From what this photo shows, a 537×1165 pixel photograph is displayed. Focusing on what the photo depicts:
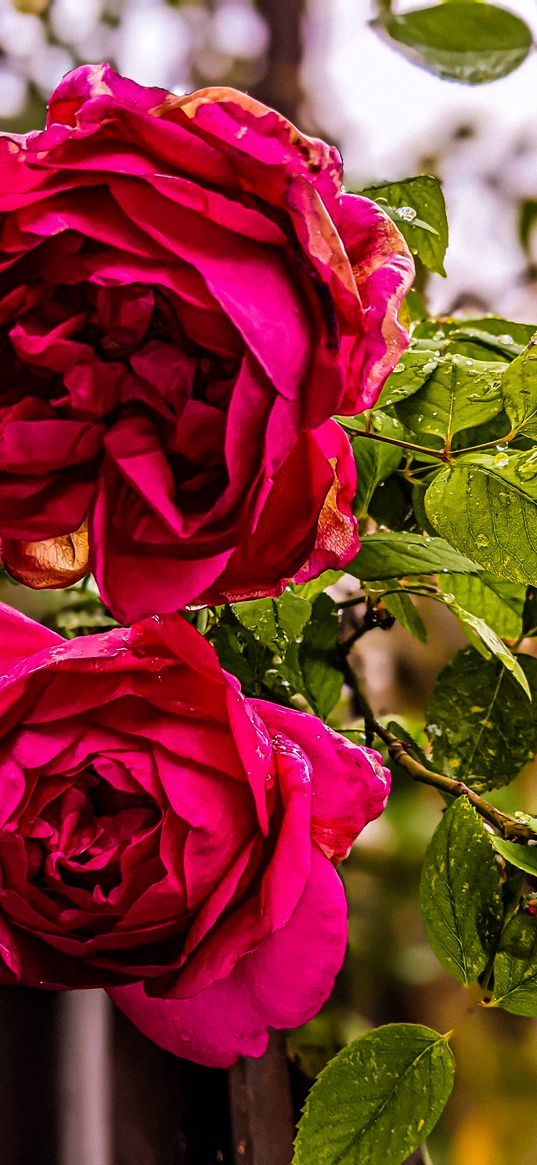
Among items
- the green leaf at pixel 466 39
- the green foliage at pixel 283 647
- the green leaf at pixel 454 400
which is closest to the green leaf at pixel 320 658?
the green foliage at pixel 283 647

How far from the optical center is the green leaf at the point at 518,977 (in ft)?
0.97

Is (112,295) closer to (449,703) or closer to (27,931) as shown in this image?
(27,931)

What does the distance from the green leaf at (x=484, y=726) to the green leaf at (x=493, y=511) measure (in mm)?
152

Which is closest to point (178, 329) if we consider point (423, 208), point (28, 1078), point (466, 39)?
point (423, 208)

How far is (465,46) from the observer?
1.86ft

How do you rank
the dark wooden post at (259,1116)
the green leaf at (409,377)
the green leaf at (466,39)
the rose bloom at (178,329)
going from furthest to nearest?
1. the green leaf at (466,39)
2. the dark wooden post at (259,1116)
3. the green leaf at (409,377)
4. the rose bloom at (178,329)

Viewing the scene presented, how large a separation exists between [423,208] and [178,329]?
194 millimetres

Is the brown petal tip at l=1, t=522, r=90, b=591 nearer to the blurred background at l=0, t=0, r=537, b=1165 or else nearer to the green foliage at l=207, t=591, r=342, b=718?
the green foliage at l=207, t=591, r=342, b=718

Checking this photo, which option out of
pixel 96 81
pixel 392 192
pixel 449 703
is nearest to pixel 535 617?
pixel 449 703

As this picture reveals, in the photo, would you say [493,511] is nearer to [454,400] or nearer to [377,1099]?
[454,400]

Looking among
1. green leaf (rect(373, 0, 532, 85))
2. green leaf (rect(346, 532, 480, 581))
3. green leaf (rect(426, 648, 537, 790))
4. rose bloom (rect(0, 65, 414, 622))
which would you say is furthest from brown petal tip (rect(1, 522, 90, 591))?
green leaf (rect(373, 0, 532, 85))

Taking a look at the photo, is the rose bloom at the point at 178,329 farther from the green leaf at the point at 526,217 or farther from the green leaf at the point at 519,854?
the green leaf at the point at 526,217

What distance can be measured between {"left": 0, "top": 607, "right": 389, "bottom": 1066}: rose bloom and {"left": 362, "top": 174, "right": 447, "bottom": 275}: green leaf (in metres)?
0.19

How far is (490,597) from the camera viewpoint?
0.36 m
